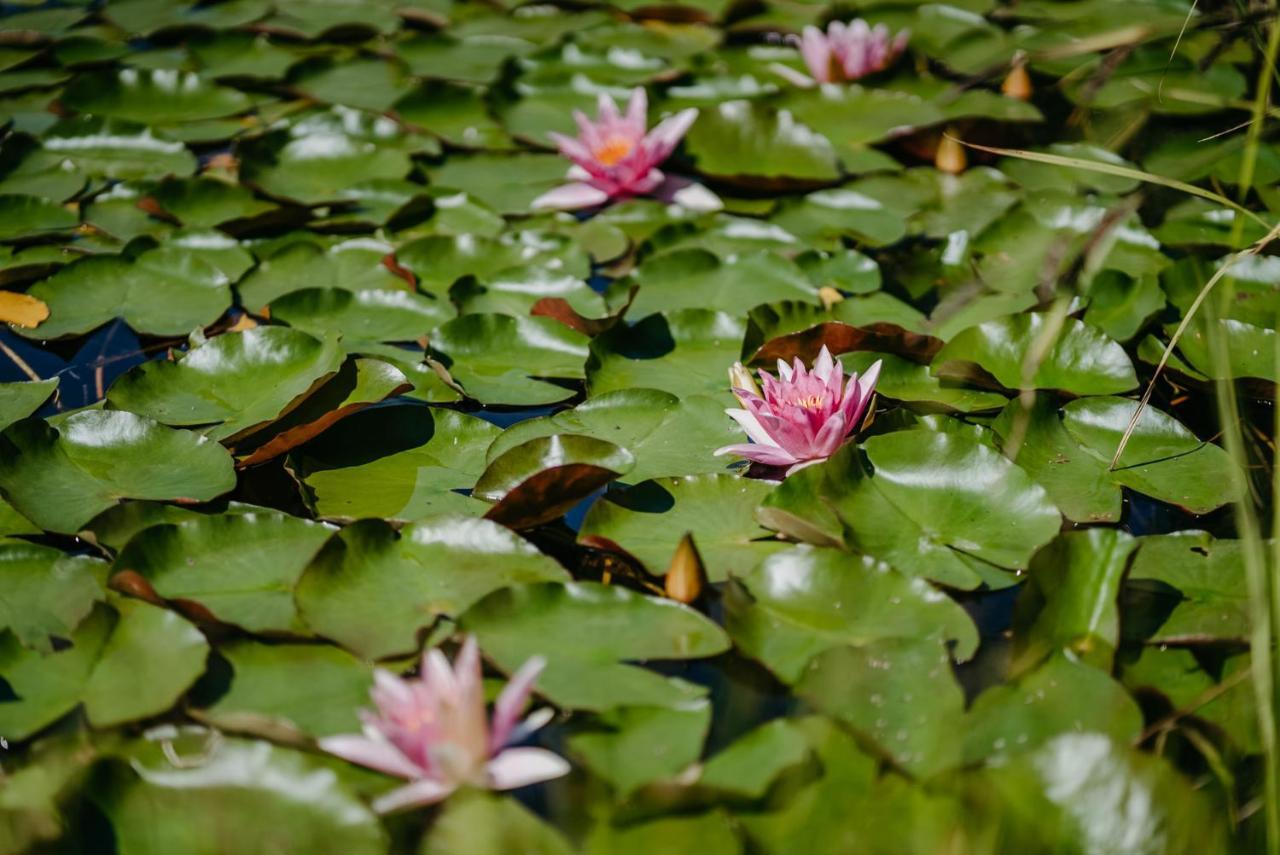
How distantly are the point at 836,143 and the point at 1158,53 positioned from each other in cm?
128

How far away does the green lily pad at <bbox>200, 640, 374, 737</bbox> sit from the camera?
1.64m

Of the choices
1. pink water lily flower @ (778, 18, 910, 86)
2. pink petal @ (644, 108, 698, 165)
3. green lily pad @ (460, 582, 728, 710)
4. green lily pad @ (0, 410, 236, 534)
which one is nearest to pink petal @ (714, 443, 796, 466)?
green lily pad @ (460, 582, 728, 710)

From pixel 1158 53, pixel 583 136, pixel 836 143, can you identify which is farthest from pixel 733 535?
pixel 1158 53

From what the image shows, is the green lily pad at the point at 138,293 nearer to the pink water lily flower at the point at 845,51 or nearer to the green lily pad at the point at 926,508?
the green lily pad at the point at 926,508

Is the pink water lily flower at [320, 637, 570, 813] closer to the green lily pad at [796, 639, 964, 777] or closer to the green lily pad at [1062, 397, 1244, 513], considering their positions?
the green lily pad at [796, 639, 964, 777]

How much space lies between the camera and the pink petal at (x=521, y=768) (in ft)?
4.81

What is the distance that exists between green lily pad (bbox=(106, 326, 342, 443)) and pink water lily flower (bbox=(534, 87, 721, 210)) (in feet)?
3.33

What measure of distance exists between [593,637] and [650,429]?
0.62 metres

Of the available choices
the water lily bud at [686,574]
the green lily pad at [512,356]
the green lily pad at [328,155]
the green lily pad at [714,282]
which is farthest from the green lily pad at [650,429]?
the green lily pad at [328,155]

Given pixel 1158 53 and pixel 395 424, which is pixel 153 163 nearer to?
pixel 395 424

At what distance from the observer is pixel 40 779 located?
1490 mm

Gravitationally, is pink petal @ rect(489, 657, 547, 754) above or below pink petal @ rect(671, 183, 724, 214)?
above

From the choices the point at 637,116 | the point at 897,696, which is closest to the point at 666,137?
the point at 637,116

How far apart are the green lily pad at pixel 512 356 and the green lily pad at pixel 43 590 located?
0.86 m
